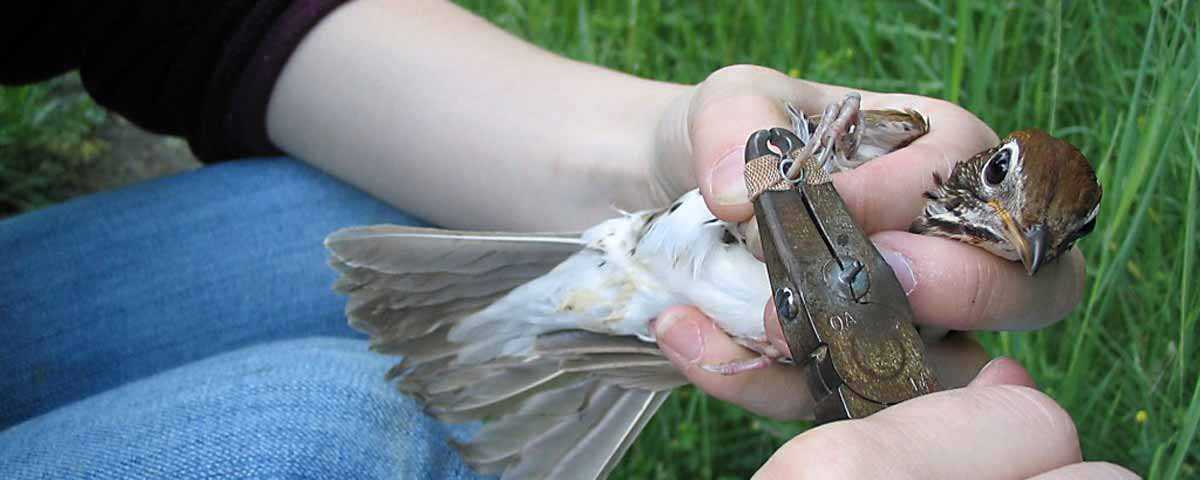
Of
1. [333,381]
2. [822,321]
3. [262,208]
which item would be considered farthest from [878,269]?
[262,208]

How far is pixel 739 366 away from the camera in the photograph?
1.89 meters

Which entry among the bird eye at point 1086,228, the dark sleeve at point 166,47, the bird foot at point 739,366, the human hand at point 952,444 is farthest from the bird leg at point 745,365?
the dark sleeve at point 166,47

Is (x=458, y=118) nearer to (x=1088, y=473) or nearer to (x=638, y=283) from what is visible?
(x=638, y=283)

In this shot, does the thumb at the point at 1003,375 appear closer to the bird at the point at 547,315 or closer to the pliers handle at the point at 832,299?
the pliers handle at the point at 832,299

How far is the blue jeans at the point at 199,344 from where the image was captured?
175cm

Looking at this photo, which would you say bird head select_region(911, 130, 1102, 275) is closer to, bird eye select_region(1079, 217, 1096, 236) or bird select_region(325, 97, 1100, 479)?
bird eye select_region(1079, 217, 1096, 236)

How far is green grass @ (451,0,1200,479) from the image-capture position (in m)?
1.93

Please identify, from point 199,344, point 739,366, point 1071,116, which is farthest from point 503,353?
point 1071,116

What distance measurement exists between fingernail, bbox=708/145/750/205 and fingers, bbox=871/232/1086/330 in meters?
0.23

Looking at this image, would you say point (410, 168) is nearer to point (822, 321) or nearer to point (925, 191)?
point (925, 191)

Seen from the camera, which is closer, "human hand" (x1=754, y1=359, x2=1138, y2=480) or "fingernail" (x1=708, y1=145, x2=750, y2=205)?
"human hand" (x1=754, y1=359, x2=1138, y2=480)

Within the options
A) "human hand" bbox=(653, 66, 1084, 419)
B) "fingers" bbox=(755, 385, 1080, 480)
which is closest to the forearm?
"human hand" bbox=(653, 66, 1084, 419)

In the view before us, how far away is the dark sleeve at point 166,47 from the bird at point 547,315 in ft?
2.27

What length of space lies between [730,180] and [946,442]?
1.82 feet
